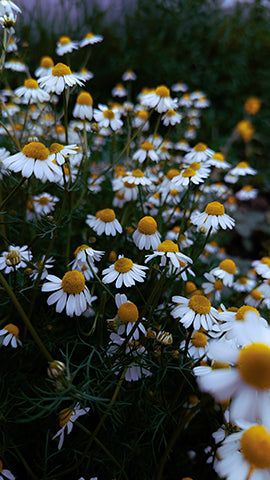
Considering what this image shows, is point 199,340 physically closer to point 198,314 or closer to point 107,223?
point 198,314

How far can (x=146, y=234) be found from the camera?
3.21ft

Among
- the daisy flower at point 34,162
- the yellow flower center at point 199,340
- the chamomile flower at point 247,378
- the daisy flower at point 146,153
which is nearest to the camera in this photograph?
the chamomile flower at point 247,378

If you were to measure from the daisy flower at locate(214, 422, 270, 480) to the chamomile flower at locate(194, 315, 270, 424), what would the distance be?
1.1 inches

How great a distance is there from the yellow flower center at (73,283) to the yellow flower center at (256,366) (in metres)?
0.39

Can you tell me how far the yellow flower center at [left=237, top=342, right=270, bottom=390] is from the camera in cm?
52

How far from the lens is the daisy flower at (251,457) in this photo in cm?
54

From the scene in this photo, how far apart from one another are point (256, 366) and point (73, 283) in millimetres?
426

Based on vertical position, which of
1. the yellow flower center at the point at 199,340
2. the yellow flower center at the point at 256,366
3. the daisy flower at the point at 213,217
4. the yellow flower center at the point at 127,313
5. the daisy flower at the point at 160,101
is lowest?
the yellow flower center at the point at 199,340

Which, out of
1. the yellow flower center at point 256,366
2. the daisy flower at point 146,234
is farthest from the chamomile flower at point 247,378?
the daisy flower at point 146,234

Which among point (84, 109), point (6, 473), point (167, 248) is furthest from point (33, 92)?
point (6, 473)

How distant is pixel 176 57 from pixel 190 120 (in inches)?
78.5

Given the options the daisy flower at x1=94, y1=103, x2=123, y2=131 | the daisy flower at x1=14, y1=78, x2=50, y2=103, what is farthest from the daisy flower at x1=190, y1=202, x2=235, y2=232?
the daisy flower at x1=14, y1=78, x2=50, y2=103

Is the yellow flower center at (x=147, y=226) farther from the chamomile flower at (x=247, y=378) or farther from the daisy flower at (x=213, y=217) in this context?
the chamomile flower at (x=247, y=378)

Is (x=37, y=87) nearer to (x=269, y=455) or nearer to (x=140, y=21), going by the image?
(x=269, y=455)
